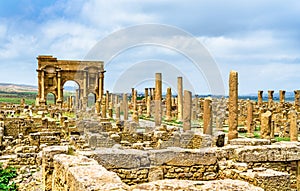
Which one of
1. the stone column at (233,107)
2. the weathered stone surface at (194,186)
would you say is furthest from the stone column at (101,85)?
the weathered stone surface at (194,186)

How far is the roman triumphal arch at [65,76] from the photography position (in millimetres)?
52906

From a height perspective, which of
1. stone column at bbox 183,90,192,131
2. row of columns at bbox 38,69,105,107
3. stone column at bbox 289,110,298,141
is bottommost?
stone column at bbox 289,110,298,141

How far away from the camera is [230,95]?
1470cm

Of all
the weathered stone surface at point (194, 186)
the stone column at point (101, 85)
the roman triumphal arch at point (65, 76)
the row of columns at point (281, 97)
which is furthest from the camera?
the stone column at point (101, 85)

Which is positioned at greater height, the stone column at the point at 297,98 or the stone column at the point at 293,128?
the stone column at the point at 297,98

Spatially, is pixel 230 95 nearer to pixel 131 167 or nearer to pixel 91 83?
pixel 131 167

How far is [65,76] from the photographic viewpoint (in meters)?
53.8

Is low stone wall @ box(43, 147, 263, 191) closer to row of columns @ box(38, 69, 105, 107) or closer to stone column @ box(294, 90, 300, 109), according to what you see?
stone column @ box(294, 90, 300, 109)

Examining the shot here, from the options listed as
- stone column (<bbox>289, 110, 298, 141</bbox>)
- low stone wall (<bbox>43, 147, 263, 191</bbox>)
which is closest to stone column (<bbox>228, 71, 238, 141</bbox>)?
stone column (<bbox>289, 110, 298, 141</bbox>)

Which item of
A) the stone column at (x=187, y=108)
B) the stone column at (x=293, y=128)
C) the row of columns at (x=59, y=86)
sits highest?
the row of columns at (x=59, y=86)

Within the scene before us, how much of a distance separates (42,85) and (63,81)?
285 cm

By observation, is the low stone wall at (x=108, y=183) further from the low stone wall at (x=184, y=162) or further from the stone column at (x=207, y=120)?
the stone column at (x=207, y=120)

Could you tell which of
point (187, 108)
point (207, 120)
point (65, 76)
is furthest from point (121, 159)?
point (65, 76)

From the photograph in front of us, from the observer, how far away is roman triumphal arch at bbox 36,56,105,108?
52.9 m
